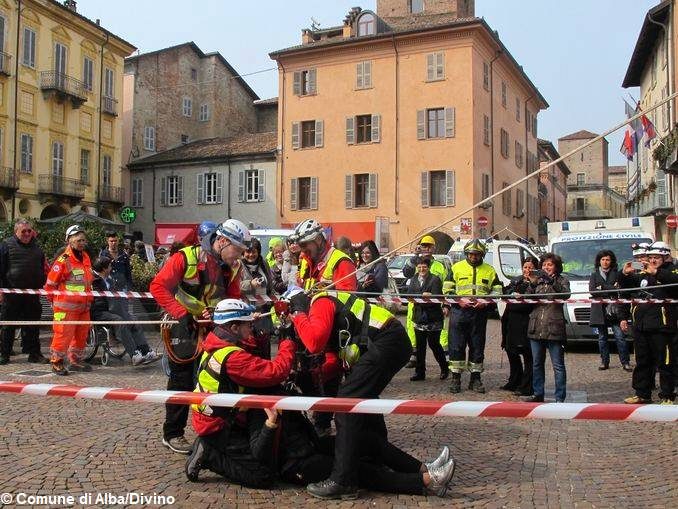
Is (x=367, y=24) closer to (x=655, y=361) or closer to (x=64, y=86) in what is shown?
(x=64, y=86)

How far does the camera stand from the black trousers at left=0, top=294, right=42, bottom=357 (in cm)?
934

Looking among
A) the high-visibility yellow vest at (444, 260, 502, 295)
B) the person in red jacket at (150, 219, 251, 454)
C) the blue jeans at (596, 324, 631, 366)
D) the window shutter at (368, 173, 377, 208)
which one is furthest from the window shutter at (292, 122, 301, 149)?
the person in red jacket at (150, 219, 251, 454)

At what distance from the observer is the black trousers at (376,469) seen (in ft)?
14.4

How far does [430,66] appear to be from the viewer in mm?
33125

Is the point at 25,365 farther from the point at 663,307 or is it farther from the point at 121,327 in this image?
the point at 663,307

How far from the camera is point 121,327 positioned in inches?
386

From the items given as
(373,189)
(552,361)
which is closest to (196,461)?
(552,361)

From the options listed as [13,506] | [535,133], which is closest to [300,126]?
[535,133]

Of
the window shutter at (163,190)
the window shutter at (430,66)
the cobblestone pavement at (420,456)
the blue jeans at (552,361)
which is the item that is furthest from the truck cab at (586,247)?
the window shutter at (163,190)

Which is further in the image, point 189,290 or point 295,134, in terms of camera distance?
point 295,134

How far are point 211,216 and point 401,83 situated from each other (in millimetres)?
13176

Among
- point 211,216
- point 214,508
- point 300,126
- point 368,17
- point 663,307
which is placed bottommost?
point 214,508

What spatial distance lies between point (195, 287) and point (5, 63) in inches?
1217

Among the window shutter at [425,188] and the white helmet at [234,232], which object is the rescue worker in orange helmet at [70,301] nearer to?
the white helmet at [234,232]
